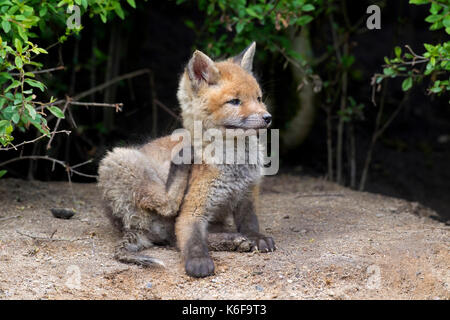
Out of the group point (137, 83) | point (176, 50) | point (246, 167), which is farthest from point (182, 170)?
point (176, 50)

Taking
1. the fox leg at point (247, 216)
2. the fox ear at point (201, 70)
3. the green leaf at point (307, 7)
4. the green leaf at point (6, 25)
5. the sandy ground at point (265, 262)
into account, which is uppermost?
the green leaf at point (307, 7)

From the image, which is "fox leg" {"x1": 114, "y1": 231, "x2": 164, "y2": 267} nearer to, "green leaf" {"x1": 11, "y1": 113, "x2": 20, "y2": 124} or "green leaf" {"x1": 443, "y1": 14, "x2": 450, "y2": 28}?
"green leaf" {"x1": 11, "y1": 113, "x2": 20, "y2": 124}

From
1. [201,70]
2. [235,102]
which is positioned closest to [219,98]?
[235,102]

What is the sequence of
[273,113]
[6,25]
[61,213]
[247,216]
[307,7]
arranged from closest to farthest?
1. [6,25]
2. [247,216]
3. [61,213]
4. [307,7]
5. [273,113]

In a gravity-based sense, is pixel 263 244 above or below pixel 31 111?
below

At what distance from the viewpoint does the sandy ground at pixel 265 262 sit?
169 inches

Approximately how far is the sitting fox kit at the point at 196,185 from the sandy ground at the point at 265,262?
18cm

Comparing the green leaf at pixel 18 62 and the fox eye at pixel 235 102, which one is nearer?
the green leaf at pixel 18 62

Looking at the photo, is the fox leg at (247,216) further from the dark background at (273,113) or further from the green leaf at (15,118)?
the dark background at (273,113)

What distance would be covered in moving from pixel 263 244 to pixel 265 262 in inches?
10.8

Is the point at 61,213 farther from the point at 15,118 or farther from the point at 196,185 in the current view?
the point at 196,185

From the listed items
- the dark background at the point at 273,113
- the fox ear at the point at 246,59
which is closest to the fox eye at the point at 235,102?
the fox ear at the point at 246,59

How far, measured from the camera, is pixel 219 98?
492cm

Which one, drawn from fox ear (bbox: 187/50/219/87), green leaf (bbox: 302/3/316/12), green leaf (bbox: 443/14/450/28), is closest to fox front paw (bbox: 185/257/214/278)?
Answer: fox ear (bbox: 187/50/219/87)
